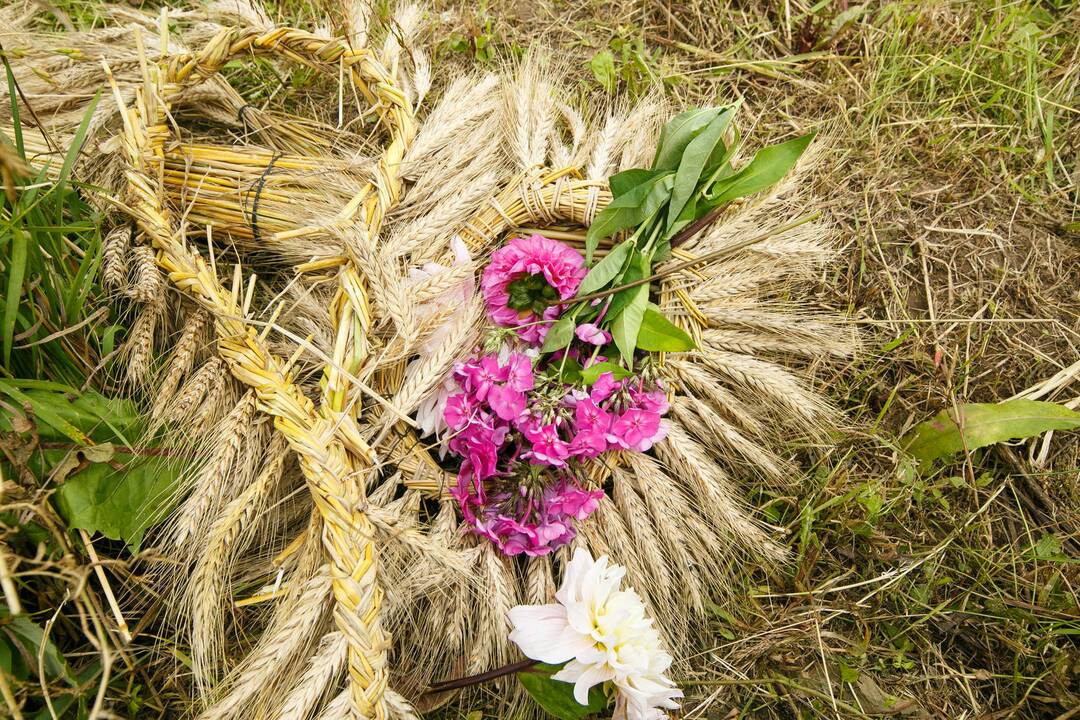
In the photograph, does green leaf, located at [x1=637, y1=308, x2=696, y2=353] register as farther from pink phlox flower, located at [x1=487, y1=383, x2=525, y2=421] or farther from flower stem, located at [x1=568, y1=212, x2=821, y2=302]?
pink phlox flower, located at [x1=487, y1=383, x2=525, y2=421]

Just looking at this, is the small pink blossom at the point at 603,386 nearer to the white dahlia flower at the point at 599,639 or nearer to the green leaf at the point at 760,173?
the white dahlia flower at the point at 599,639

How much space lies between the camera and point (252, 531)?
1268mm

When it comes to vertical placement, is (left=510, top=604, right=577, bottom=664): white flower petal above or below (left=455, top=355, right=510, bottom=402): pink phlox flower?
below

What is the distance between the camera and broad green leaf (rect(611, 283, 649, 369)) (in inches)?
50.3

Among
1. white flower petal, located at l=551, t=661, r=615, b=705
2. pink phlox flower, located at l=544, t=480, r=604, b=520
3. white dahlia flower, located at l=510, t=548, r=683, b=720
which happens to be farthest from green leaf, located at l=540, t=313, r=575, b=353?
white flower petal, located at l=551, t=661, r=615, b=705

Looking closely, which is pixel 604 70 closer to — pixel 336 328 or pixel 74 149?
pixel 336 328

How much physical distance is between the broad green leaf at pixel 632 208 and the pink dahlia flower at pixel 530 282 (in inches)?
2.5

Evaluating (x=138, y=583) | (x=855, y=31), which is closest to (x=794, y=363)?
(x=855, y=31)

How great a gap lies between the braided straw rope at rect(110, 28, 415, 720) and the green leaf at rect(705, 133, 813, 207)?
2.04 ft

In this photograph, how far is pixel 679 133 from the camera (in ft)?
4.40

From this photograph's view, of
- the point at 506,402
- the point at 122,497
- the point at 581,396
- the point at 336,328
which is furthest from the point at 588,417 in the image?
the point at 122,497

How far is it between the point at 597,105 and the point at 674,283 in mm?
678

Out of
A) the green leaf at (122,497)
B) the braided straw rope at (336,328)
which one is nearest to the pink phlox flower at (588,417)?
the braided straw rope at (336,328)

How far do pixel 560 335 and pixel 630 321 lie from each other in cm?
13
